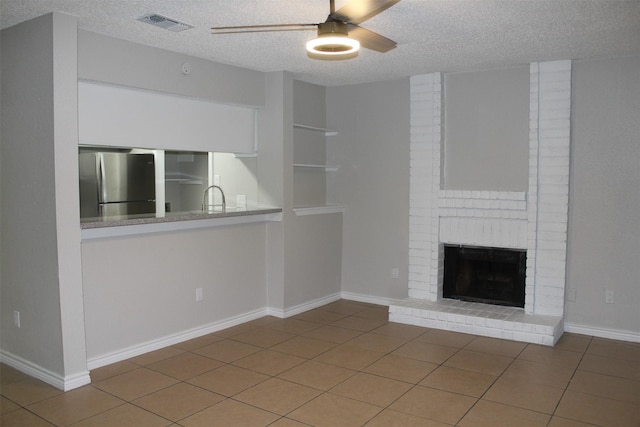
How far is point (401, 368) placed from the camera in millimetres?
3982

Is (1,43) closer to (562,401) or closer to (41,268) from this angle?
(41,268)

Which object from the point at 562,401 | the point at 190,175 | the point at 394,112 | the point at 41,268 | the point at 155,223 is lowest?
the point at 562,401

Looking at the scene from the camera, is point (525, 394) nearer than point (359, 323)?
Yes

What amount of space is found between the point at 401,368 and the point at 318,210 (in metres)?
2.22

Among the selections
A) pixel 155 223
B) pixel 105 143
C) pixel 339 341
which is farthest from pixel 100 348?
pixel 339 341

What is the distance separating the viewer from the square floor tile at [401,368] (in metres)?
3.82

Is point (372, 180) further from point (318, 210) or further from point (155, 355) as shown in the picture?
point (155, 355)

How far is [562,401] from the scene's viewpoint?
340 cm

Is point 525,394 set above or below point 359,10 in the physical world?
below

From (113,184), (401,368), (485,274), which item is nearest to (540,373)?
(401,368)

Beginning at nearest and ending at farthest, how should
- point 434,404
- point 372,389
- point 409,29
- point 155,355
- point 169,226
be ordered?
point 434,404 → point 372,389 → point 409,29 → point 155,355 → point 169,226

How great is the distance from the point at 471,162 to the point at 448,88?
802 millimetres

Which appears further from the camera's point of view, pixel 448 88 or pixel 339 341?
pixel 448 88

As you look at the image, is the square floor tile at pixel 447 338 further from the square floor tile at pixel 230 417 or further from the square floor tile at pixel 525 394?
the square floor tile at pixel 230 417
